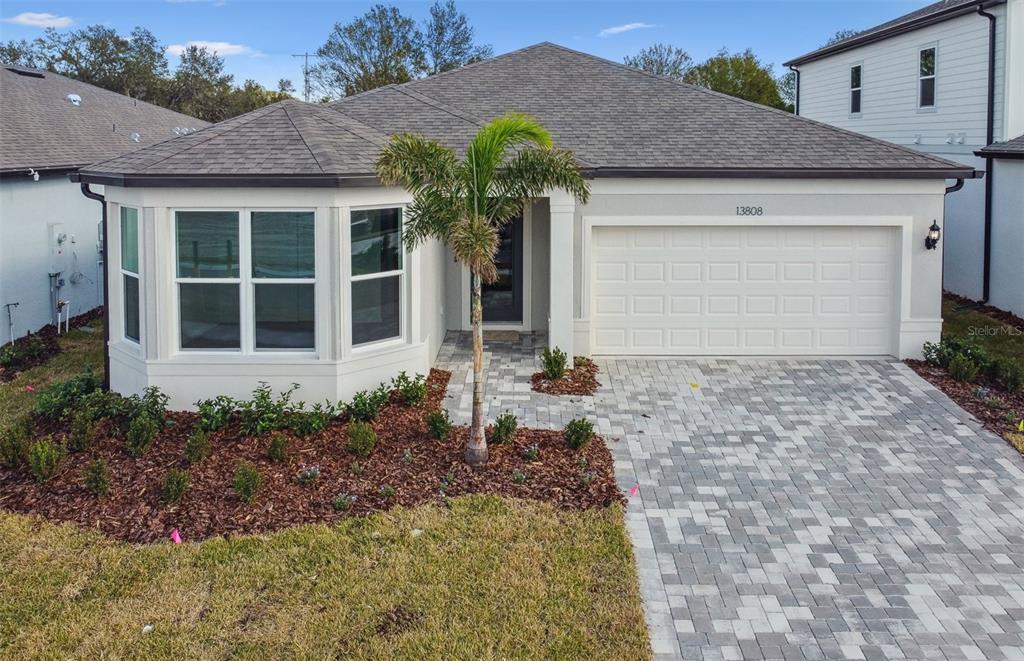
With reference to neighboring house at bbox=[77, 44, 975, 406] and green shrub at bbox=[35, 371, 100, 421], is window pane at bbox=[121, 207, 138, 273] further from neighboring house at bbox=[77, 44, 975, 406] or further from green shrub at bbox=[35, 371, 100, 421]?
green shrub at bbox=[35, 371, 100, 421]

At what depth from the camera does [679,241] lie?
13742 millimetres

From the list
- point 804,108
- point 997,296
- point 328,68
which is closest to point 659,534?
point 997,296

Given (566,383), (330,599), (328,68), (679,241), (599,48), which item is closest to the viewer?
(330,599)

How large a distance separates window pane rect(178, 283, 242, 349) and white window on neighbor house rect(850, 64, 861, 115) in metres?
17.7

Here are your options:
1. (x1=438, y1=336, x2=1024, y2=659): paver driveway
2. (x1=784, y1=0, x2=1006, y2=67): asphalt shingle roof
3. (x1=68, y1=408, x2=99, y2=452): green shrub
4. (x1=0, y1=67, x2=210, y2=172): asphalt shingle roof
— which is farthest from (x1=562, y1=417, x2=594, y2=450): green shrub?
(x1=784, y1=0, x2=1006, y2=67): asphalt shingle roof

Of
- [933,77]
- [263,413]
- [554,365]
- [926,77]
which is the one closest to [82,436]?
[263,413]

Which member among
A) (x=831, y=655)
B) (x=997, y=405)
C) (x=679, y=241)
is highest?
(x=679, y=241)

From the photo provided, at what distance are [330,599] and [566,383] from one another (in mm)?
6184

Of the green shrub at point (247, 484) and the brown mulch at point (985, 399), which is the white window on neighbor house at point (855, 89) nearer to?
the brown mulch at point (985, 399)

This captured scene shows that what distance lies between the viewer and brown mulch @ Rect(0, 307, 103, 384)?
13.5 metres

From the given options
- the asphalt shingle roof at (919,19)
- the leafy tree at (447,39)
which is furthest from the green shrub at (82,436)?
the leafy tree at (447,39)

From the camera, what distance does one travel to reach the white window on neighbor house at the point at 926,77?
19672 mm

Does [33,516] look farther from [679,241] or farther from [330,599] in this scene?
[679,241]

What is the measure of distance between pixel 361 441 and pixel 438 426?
0.89 metres
